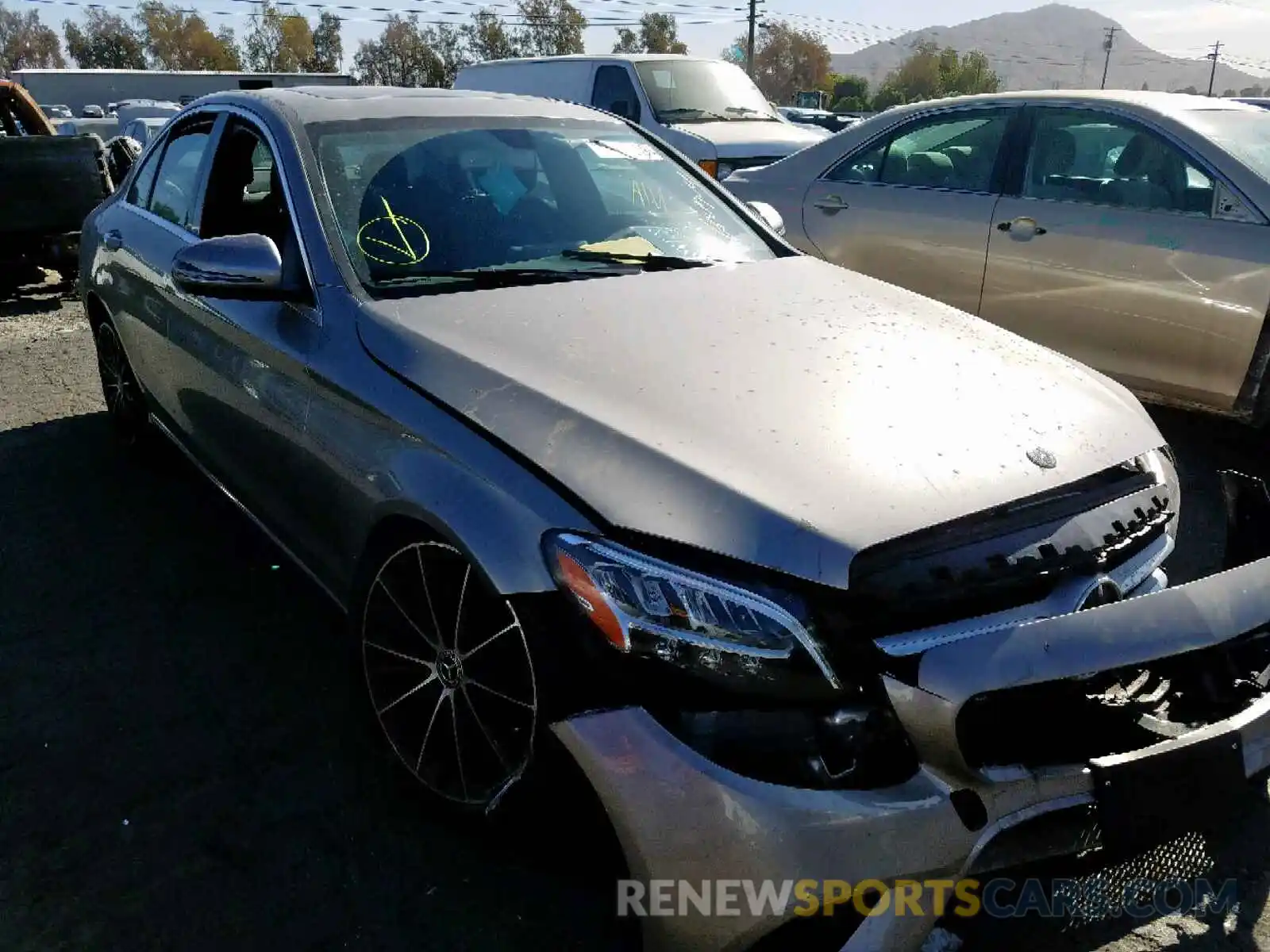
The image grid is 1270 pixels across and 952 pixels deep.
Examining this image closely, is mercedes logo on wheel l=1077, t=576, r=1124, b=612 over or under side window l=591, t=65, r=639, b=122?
under

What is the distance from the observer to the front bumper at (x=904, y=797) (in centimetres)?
169

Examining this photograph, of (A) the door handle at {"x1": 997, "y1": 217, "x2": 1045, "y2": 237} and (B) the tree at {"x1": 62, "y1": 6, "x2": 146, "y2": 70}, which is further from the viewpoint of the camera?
(B) the tree at {"x1": 62, "y1": 6, "x2": 146, "y2": 70}

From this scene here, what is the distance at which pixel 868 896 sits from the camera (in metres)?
1.71

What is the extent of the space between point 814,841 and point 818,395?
3.26ft

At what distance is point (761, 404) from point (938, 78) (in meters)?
85.8

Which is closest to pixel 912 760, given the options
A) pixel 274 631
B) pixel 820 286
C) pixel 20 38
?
→ pixel 820 286

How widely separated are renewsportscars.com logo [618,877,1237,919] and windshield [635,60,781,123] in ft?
31.8

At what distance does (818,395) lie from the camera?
2312mm

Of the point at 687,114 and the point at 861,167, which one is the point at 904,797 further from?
the point at 687,114

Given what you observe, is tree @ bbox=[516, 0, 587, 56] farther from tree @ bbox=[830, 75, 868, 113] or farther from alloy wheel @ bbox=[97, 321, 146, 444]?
alloy wheel @ bbox=[97, 321, 146, 444]

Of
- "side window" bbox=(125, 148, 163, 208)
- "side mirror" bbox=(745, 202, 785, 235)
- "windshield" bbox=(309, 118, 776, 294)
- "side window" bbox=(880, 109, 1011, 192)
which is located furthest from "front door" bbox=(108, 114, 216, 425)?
"side window" bbox=(880, 109, 1011, 192)

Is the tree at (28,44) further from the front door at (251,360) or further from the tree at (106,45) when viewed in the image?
the front door at (251,360)

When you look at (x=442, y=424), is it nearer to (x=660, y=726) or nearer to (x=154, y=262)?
(x=660, y=726)

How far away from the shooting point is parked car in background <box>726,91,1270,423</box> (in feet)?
14.7
